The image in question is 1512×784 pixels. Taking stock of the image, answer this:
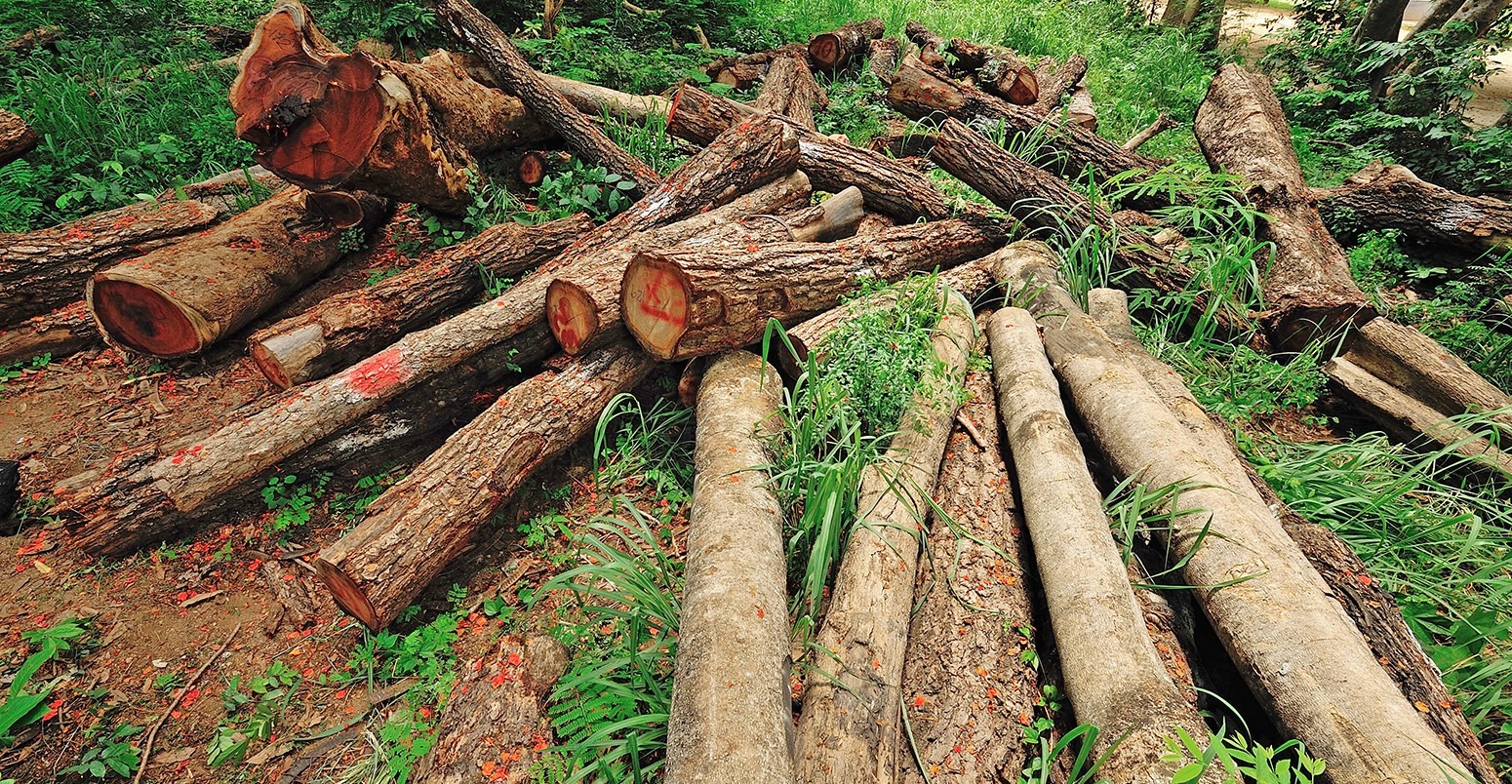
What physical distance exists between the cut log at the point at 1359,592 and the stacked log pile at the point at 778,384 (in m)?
0.02

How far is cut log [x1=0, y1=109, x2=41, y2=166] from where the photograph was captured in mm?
4328

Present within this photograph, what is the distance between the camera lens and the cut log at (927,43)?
24.2 ft

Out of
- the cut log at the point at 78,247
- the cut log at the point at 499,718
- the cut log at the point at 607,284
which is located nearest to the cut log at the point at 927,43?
the cut log at the point at 607,284

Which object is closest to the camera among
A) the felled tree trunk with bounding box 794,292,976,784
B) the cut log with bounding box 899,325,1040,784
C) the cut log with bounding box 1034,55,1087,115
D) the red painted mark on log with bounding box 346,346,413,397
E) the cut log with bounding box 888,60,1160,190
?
the felled tree trunk with bounding box 794,292,976,784

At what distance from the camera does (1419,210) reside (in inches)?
193

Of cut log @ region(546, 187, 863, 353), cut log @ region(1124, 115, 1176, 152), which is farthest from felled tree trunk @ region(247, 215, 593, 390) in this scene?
cut log @ region(1124, 115, 1176, 152)

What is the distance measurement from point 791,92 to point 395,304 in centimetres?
416

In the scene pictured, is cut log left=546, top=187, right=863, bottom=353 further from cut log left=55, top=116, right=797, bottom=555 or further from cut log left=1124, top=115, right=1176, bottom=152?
cut log left=1124, top=115, right=1176, bottom=152

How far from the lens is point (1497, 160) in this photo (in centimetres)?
549

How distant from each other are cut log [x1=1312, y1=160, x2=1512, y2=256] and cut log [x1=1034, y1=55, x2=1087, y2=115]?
8.38 ft

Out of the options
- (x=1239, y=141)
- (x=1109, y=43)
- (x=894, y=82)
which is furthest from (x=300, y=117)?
(x=1109, y=43)

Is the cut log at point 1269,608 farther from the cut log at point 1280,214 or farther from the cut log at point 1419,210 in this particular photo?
the cut log at point 1419,210

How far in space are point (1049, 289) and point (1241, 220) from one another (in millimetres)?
1722

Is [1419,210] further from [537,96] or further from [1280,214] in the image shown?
[537,96]
